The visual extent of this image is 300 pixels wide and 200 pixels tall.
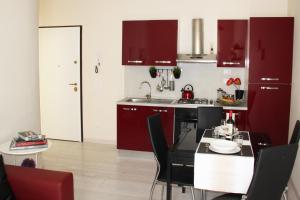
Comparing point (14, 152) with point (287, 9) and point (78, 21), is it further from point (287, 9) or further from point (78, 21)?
point (287, 9)

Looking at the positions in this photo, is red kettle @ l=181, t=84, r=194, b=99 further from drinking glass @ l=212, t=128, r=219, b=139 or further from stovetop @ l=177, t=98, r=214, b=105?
drinking glass @ l=212, t=128, r=219, b=139

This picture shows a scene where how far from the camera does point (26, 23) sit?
3.79 meters

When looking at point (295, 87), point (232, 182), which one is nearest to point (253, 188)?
point (232, 182)

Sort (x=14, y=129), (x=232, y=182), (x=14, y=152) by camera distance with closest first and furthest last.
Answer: (x=232, y=182), (x=14, y=152), (x=14, y=129)

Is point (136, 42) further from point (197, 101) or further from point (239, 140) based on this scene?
point (239, 140)

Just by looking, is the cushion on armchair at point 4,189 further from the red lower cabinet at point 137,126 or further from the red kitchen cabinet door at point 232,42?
the red kitchen cabinet door at point 232,42

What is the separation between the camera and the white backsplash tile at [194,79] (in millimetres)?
5312

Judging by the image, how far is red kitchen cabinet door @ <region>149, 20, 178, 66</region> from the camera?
16.6 feet

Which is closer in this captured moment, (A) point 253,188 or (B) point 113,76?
(A) point 253,188

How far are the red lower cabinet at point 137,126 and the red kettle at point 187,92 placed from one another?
1.65 feet

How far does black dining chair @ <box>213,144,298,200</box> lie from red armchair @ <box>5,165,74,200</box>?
1.43 meters

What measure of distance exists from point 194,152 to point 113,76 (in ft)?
10.9

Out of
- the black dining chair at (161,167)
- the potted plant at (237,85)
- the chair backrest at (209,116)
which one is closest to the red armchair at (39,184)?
the black dining chair at (161,167)

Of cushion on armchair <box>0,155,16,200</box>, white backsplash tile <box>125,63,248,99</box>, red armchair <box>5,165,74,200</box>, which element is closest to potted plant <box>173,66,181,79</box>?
white backsplash tile <box>125,63,248,99</box>
